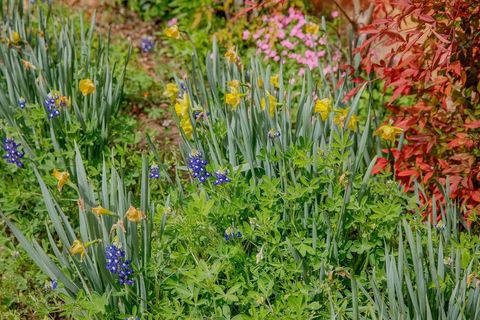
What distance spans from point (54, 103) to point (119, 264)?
105 centimetres

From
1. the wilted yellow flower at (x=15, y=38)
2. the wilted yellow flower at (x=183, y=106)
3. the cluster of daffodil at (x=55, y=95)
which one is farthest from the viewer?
the wilted yellow flower at (x=15, y=38)

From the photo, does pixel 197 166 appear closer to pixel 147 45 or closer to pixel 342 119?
pixel 342 119

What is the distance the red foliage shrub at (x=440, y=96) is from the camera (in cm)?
276

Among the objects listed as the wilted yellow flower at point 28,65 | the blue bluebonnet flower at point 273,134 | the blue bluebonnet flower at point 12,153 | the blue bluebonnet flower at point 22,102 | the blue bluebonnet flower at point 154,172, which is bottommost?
the blue bluebonnet flower at point 154,172

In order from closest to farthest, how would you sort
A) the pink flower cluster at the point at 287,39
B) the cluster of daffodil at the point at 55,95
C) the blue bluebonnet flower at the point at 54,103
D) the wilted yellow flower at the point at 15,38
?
the blue bluebonnet flower at the point at 54,103 < the cluster of daffodil at the point at 55,95 < the wilted yellow flower at the point at 15,38 < the pink flower cluster at the point at 287,39

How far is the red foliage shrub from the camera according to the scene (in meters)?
2.76

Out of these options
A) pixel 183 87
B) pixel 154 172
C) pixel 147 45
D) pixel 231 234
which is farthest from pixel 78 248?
pixel 147 45

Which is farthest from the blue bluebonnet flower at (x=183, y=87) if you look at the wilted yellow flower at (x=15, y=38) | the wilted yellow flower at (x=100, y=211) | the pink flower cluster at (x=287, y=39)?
the pink flower cluster at (x=287, y=39)

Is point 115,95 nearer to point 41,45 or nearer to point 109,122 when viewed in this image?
point 109,122

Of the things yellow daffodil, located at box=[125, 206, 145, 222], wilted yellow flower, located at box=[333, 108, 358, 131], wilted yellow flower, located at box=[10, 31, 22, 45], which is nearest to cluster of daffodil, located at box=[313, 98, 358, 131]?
wilted yellow flower, located at box=[333, 108, 358, 131]

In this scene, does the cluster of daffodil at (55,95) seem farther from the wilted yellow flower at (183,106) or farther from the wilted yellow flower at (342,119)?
the wilted yellow flower at (342,119)

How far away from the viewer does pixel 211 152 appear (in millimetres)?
2697

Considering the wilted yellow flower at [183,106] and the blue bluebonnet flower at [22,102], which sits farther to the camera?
the blue bluebonnet flower at [22,102]

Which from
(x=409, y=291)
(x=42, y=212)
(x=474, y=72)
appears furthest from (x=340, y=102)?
(x=42, y=212)
